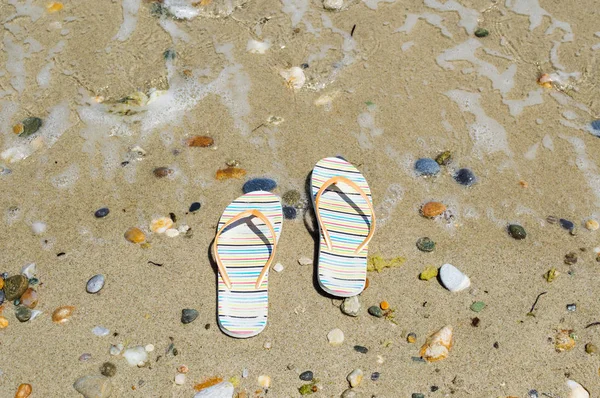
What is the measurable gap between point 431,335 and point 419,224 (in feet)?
3.00

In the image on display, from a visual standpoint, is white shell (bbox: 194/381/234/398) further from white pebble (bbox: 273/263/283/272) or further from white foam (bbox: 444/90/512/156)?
white foam (bbox: 444/90/512/156)

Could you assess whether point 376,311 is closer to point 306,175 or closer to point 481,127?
point 306,175

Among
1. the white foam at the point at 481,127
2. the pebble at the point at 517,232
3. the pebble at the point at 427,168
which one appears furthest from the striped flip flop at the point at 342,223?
the white foam at the point at 481,127

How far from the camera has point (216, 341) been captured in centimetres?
344

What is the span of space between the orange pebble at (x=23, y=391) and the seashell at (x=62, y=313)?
1.47 feet

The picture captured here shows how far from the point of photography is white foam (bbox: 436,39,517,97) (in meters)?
5.00

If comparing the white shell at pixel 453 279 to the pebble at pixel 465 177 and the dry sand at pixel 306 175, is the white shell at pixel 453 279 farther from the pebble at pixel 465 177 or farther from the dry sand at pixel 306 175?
the pebble at pixel 465 177

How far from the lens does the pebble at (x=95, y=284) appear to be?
3639mm

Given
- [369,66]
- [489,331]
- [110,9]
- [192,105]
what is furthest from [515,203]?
[110,9]

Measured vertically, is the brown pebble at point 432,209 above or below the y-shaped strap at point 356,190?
below

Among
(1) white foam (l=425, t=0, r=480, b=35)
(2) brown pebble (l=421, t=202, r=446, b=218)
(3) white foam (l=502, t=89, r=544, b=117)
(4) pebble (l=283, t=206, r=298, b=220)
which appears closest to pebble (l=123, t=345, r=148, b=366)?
(4) pebble (l=283, t=206, r=298, b=220)

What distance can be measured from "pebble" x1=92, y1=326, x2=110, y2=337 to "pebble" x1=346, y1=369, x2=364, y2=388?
5.27ft

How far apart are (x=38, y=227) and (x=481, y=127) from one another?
3.78 metres

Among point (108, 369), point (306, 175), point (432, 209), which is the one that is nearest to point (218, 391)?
point (108, 369)
